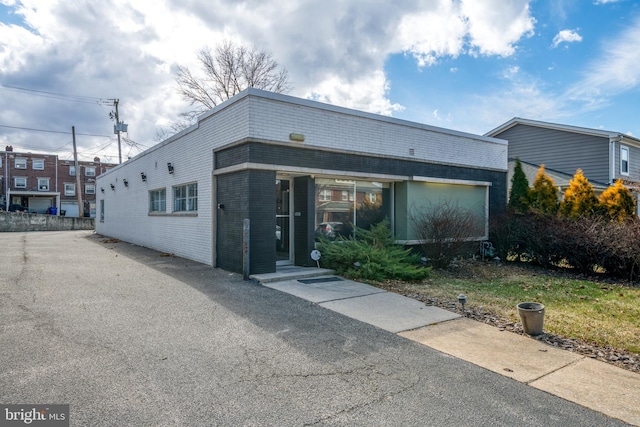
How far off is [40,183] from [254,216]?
151ft

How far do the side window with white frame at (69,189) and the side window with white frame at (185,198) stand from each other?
4008 cm

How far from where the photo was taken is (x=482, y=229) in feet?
43.8

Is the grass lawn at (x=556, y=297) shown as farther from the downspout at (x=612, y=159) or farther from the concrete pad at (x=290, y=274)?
the downspout at (x=612, y=159)

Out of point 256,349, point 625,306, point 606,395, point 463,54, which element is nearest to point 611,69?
point 463,54

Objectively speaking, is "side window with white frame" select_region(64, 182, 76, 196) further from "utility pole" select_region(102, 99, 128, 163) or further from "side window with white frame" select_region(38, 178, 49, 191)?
"utility pole" select_region(102, 99, 128, 163)

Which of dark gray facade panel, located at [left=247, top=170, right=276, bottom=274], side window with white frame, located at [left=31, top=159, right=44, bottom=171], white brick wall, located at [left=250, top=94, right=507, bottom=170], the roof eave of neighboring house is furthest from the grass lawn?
side window with white frame, located at [left=31, top=159, right=44, bottom=171]

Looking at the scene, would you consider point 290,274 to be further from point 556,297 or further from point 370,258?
point 556,297

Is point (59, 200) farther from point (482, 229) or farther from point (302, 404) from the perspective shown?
point (302, 404)

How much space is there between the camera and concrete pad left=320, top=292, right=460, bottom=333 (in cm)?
555

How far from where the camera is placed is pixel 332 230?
1029 centimetres

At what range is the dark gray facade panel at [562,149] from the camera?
18.9 meters

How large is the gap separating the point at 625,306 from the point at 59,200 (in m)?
51.6

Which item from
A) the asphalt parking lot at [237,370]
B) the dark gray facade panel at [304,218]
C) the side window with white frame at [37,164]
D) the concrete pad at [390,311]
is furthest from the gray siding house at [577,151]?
the side window with white frame at [37,164]

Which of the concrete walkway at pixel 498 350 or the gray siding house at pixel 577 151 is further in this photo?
the gray siding house at pixel 577 151
